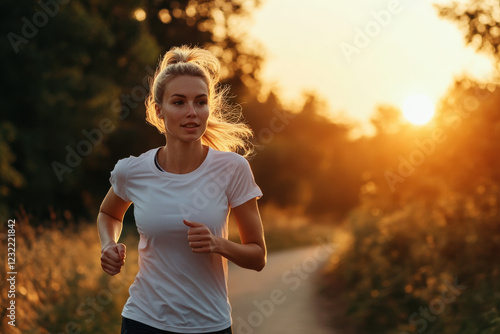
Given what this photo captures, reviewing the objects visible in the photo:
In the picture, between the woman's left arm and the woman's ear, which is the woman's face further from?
the woman's left arm

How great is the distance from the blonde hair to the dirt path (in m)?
6.20

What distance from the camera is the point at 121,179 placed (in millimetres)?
3545

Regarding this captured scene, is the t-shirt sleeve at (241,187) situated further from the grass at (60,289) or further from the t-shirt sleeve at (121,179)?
the grass at (60,289)

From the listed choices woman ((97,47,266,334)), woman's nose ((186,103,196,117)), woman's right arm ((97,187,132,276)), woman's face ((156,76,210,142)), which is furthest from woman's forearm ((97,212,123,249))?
woman's nose ((186,103,196,117))

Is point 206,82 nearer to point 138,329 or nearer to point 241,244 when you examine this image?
point 241,244

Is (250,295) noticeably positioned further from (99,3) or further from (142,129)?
(142,129)

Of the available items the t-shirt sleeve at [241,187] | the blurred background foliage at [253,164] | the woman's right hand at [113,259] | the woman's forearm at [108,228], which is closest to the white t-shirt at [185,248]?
the t-shirt sleeve at [241,187]

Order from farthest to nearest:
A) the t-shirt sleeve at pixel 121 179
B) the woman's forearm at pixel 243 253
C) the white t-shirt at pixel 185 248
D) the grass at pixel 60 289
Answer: the grass at pixel 60 289 < the t-shirt sleeve at pixel 121 179 < the white t-shirt at pixel 185 248 < the woman's forearm at pixel 243 253

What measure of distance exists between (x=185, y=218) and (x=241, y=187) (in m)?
0.32

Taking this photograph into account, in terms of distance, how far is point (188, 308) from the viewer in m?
3.18

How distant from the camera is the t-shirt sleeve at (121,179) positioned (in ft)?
11.6

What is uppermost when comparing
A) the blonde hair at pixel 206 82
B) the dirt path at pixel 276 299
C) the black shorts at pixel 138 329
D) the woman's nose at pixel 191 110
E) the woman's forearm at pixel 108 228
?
the dirt path at pixel 276 299

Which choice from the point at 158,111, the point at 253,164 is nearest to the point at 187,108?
the point at 158,111

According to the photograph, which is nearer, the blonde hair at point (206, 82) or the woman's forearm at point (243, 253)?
the woman's forearm at point (243, 253)
